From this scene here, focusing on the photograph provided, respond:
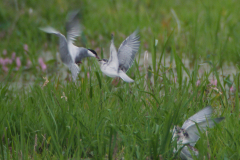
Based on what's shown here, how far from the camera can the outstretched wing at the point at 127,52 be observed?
1.88m

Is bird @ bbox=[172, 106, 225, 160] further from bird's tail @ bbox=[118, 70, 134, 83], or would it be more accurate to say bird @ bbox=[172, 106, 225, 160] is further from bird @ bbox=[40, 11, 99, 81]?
bird @ bbox=[40, 11, 99, 81]

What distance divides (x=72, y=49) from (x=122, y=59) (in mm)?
300

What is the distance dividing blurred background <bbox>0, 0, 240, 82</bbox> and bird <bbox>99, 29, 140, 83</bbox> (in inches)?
63.0

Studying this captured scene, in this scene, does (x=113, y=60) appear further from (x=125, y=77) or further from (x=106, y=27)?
(x=106, y=27)

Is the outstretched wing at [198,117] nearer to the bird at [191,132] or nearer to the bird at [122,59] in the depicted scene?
the bird at [191,132]

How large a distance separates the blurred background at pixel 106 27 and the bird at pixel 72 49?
5.43 feet

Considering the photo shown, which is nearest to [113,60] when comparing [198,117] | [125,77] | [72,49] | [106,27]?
[125,77]

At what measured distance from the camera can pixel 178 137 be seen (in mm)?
1777

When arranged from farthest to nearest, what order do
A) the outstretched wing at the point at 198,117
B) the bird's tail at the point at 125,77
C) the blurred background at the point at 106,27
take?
the blurred background at the point at 106,27, the outstretched wing at the point at 198,117, the bird's tail at the point at 125,77

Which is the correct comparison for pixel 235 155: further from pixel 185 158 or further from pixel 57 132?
pixel 57 132

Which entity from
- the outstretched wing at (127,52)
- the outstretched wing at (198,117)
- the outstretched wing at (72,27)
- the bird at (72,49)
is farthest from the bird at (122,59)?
the outstretched wing at (198,117)

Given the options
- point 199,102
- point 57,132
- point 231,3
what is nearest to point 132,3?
point 231,3

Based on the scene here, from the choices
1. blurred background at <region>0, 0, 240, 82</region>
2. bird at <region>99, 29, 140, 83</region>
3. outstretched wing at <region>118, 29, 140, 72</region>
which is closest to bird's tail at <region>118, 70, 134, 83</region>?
bird at <region>99, 29, 140, 83</region>

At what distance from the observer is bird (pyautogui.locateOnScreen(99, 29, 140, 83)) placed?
174 cm
